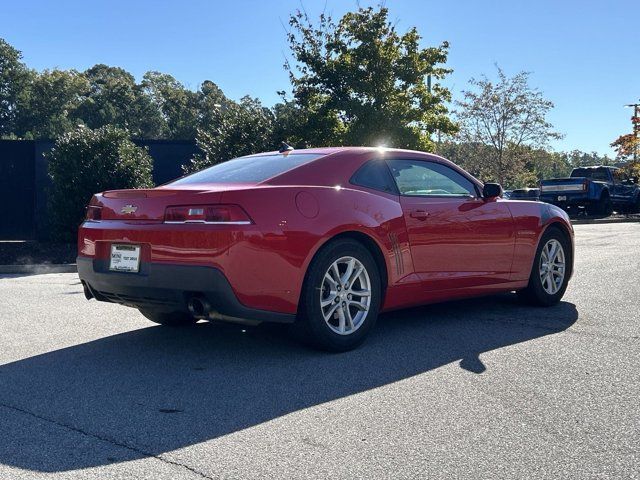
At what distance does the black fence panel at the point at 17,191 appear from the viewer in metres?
17.2

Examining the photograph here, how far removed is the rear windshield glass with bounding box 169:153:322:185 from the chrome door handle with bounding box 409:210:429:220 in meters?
0.85

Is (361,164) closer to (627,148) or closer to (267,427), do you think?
(267,427)

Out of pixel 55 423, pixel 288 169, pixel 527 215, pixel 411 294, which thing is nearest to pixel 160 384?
pixel 55 423

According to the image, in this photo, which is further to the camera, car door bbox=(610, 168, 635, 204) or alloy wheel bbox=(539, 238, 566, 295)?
car door bbox=(610, 168, 635, 204)

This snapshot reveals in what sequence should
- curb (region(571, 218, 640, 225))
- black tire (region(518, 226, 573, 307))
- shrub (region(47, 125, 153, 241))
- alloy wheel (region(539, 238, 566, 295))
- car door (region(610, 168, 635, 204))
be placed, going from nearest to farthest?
black tire (region(518, 226, 573, 307)) → alloy wheel (region(539, 238, 566, 295)) → shrub (region(47, 125, 153, 241)) → curb (region(571, 218, 640, 225)) → car door (region(610, 168, 635, 204))

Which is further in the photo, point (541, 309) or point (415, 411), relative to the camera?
point (541, 309)

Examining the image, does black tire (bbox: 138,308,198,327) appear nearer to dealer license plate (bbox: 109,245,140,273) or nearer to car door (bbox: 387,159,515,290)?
dealer license plate (bbox: 109,245,140,273)

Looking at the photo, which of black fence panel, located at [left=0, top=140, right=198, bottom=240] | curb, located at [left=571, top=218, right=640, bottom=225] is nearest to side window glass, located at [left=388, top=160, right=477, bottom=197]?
black fence panel, located at [left=0, top=140, right=198, bottom=240]

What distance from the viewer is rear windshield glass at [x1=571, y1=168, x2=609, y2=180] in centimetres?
2793

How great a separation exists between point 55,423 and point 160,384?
789 millimetres

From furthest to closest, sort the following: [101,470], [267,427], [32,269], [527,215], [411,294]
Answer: [32,269]
[527,215]
[411,294]
[267,427]
[101,470]

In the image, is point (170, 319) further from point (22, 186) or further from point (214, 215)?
point (22, 186)

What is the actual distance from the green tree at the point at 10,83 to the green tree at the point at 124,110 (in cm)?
717

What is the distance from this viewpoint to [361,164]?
5.42m
